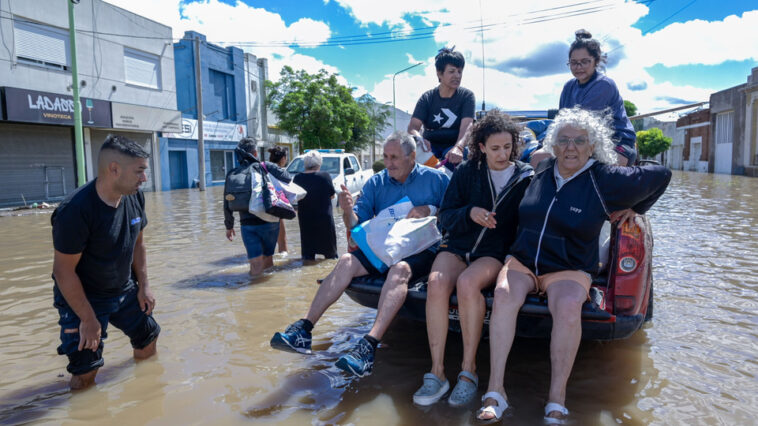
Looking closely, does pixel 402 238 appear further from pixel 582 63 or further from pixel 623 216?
pixel 582 63

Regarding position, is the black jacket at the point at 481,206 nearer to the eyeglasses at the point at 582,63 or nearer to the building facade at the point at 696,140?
the eyeglasses at the point at 582,63

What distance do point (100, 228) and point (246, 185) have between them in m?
3.21

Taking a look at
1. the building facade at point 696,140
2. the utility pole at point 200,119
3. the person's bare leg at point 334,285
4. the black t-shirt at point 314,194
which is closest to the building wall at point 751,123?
the building facade at point 696,140

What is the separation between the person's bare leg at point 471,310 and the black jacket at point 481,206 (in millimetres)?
336

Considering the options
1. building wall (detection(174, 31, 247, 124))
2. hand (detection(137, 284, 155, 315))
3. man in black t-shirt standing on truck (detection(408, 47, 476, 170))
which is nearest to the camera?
hand (detection(137, 284, 155, 315))

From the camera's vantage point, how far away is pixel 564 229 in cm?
308

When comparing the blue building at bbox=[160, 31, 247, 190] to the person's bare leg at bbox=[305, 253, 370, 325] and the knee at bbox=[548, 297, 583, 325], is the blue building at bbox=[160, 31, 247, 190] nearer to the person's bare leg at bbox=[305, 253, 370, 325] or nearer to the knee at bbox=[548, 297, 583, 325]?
the person's bare leg at bbox=[305, 253, 370, 325]

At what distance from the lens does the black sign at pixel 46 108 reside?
54.1 feet

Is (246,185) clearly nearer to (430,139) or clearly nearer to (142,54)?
(430,139)

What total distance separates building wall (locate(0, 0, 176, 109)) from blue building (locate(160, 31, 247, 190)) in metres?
2.21

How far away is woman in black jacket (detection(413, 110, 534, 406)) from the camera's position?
3.07 m

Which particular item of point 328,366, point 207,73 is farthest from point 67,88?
point 328,366

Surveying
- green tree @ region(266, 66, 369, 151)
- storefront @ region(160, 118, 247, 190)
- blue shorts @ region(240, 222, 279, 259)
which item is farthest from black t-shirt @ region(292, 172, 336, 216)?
green tree @ region(266, 66, 369, 151)

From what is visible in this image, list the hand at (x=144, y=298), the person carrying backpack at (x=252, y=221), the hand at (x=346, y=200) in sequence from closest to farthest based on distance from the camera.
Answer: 1. the hand at (x=144, y=298)
2. the hand at (x=346, y=200)
3. the person carrying backpack at (x=252, y=221)
